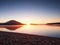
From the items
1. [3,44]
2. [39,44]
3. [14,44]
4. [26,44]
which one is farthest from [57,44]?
[3,44]

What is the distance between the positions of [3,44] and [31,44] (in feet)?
7.04

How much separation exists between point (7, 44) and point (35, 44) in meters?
2.14

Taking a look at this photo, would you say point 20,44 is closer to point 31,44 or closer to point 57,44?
point 31,44

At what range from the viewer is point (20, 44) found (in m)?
10.5

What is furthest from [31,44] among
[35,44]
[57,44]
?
[57,44]

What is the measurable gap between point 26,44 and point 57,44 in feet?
8.18

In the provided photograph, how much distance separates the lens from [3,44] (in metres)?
10.4

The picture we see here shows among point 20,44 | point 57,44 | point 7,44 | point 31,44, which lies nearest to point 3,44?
point 7,44

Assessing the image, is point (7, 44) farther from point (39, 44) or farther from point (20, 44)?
point (39, 44)

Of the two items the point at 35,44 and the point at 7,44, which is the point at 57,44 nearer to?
the point at 35,44

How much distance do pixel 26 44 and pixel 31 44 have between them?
0.39m

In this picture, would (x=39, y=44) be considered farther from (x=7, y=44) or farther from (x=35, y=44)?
(x=7, y=44)

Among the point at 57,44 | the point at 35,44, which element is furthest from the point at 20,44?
the point at 57,44

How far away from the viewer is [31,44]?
→ 10.6m
